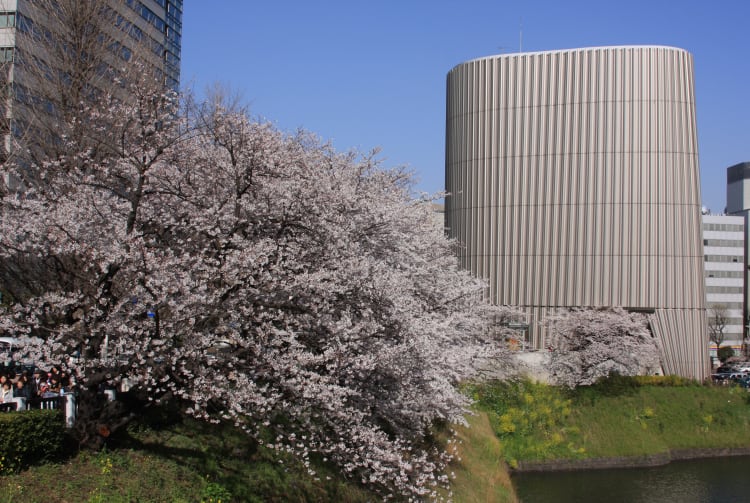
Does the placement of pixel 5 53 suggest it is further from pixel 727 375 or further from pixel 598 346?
pixel 727 375

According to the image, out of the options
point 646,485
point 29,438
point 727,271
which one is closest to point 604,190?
point 646,485

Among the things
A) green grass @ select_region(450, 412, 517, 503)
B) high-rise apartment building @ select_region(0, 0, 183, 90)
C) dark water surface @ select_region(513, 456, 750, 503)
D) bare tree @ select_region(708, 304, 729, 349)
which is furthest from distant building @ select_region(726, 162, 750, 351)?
green grass @ select_region(450, 412, 517, 503)

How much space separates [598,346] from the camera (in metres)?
44.8

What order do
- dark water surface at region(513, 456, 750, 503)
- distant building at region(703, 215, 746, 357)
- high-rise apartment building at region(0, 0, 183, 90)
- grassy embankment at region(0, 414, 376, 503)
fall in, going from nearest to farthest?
grassy embankment at region(0, 414, 376, 503), high-rise apartment building at region(0, 0, 183, 90), dark water surface at region(513, 456, 750, 503), distant building at region(703, 215, 746, 357)

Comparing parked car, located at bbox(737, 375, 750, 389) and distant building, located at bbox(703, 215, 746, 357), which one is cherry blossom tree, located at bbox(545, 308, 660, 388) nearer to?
parked car, located at bbox(737, 375, 750, 389)

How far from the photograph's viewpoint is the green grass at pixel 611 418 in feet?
124

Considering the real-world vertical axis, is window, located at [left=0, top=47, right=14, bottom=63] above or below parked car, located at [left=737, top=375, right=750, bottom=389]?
above

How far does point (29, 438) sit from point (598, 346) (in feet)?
125

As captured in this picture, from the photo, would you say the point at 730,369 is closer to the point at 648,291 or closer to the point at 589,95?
the point at 648,291

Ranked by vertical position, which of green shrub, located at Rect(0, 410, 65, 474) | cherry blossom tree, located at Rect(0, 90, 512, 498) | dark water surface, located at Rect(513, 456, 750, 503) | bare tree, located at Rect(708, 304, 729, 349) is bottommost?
dark water surface, located at Rect(513, 456, 750, 503)

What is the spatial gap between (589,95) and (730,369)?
29018 millimetres

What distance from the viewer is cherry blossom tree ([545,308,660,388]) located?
44.4 metres

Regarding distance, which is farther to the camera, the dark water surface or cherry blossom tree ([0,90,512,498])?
the dark water surface

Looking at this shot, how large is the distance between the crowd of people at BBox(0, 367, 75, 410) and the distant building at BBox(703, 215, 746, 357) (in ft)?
289
